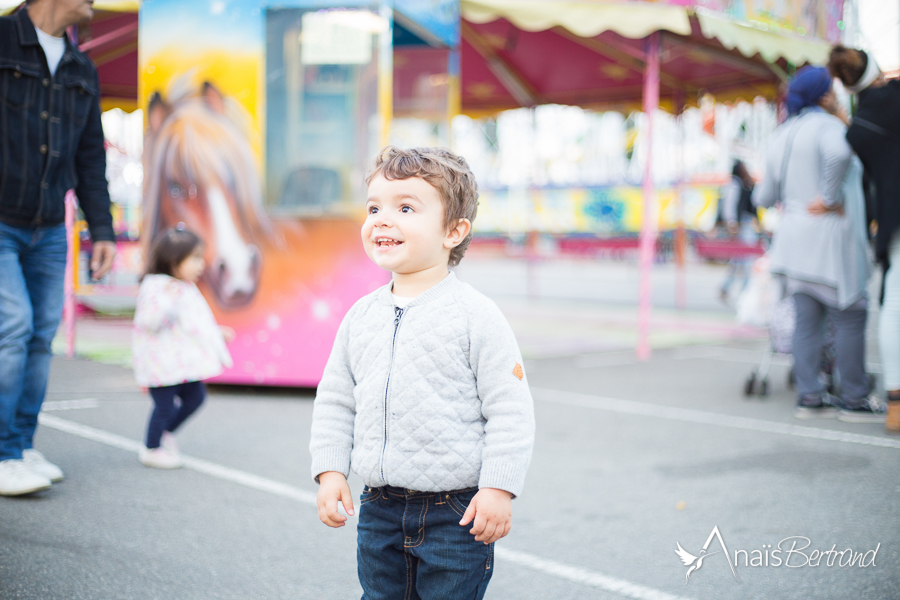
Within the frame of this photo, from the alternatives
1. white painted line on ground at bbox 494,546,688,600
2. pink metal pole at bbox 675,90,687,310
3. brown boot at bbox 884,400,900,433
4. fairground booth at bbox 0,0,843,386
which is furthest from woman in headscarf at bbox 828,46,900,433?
pink metal pole at bbox 675,90,687,310


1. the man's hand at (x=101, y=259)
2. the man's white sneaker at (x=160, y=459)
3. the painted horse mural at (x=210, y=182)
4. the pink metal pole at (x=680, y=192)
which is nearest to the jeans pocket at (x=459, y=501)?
the man's hand at (x=101, y=259)

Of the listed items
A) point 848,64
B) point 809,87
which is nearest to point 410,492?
point 848,64

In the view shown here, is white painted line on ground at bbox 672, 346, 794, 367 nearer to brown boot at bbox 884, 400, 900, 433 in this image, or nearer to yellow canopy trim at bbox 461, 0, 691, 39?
brown boot at bbox 884, 400, 900, 433

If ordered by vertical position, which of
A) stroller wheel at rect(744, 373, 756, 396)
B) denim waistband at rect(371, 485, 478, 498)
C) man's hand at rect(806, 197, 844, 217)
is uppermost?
man's hand at rect(806, 197, 844, 217)

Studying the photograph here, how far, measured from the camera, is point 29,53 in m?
3.39

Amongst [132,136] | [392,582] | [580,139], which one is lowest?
[392,582]

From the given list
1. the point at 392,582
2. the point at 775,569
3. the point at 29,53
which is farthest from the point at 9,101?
the point at 775,569

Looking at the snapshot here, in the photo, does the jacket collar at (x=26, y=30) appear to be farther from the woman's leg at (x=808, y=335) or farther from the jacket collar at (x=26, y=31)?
the woman's leg at (x=808, y=335)

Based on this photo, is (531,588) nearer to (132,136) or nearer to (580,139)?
(132,136)

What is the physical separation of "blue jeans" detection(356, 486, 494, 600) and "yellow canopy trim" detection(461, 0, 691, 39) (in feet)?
17.4

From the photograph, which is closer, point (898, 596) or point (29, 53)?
point (898, 596)

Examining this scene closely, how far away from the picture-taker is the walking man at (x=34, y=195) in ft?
10.9

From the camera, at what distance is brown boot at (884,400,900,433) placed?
4.59 m

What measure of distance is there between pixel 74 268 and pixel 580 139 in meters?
21.0
